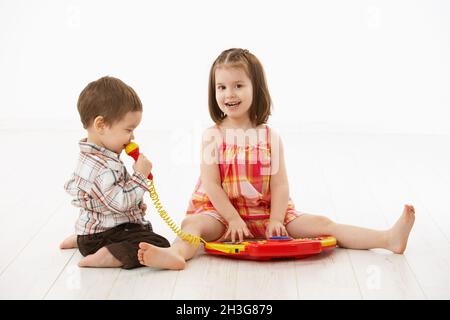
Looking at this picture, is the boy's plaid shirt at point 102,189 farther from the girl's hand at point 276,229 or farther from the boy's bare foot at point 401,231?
the boy's bare foot at point 401,231

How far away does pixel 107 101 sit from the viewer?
1.95 meters

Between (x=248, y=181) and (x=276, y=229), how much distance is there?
0.58 feet

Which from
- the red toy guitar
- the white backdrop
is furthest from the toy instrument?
the white backdrop

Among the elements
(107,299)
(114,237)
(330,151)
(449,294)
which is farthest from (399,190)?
(107,299)

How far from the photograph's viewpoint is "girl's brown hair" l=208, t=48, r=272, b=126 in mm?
2188

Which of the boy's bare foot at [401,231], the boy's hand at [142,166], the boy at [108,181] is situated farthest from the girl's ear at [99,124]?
the boy's bare foot at [401,231]

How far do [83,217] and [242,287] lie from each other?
0.50m

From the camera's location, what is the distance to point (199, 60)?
3963 mm

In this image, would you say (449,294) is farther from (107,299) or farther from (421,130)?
(421,130)

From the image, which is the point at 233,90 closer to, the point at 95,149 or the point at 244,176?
the point at 244,176

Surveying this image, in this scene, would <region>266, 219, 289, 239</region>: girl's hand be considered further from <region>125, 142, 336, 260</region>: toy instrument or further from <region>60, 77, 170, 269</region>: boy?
<region>60, 77, 170, 269</region>: boy

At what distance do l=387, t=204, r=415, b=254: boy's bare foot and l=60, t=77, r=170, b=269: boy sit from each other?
664 mm

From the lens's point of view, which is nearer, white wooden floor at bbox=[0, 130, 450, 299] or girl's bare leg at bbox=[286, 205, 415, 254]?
white wooden floor at bbox=[0, 130, 450, 299]

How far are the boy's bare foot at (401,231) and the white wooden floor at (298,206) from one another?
0.12ft
